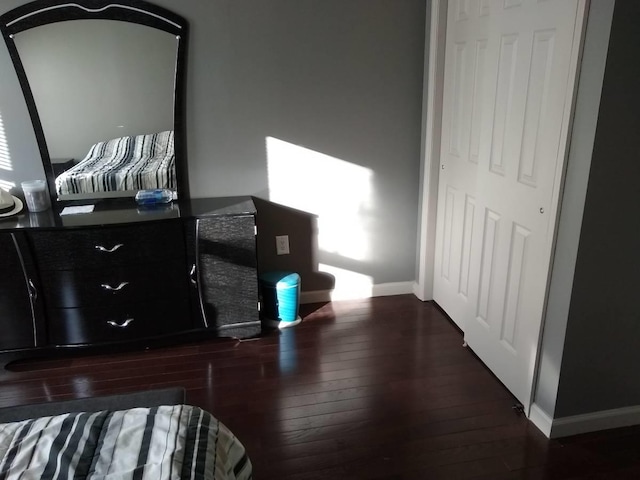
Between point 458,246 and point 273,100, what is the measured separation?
1.36m

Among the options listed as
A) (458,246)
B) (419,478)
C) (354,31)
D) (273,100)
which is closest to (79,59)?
(273,100)

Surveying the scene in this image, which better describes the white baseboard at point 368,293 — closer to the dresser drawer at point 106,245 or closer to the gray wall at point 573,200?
the dresser drawer at point 106,245

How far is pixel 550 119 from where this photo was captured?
1.91m

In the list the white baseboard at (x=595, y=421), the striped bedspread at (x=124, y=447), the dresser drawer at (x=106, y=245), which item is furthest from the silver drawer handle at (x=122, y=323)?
the white baseboard at (x=595, y=421)

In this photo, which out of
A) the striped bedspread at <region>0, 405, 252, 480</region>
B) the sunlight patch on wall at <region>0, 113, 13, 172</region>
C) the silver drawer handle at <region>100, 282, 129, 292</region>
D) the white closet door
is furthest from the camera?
the sunlight patch on wall at <region>0, 113, 13, 172</region>

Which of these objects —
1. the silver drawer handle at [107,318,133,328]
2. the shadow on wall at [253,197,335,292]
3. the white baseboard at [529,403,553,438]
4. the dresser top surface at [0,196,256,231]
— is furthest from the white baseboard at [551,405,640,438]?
the silver drawer handle at [107,318,133,328]

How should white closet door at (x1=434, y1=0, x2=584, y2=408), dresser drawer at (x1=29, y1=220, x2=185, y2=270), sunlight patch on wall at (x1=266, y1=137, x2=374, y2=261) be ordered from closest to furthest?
white closet door at (x1=434, y1=0, x2=584, y2=408), dresser drawer at (x1=29, y1=220, x2=185, y2=270), sunlight patch on wall at (x1=266, y1=137, x2=374, y2=261)

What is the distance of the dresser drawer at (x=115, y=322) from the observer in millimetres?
2643

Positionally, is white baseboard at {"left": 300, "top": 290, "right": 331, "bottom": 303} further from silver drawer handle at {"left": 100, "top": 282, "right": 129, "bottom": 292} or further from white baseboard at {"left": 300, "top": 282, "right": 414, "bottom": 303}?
silver drawer handle at {"left": 100, "top": 282, "right": 129, "bottom": 292}

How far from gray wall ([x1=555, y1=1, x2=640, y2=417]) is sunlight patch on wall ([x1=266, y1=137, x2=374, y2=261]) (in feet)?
5.06

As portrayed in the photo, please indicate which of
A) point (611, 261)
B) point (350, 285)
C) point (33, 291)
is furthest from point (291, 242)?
point (611, 261)

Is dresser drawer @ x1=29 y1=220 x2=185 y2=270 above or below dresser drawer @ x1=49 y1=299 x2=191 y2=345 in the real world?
above

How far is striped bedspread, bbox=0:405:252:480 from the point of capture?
1.11m

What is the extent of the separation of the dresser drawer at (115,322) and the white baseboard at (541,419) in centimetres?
180
